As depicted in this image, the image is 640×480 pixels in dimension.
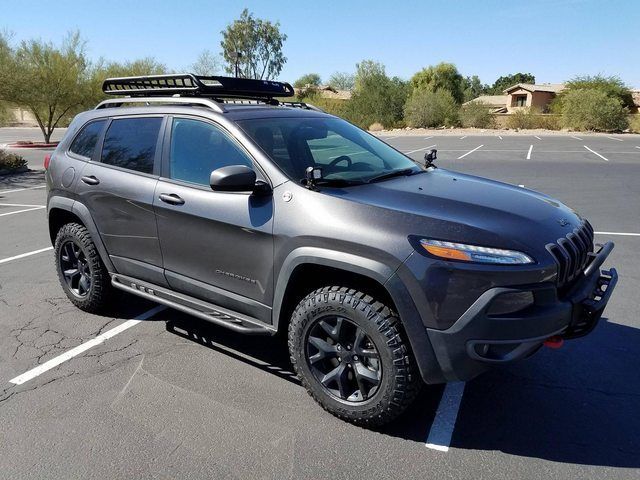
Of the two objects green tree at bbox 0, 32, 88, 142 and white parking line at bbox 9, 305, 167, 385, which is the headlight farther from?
green tree at bbox 0, 32, 88, 142

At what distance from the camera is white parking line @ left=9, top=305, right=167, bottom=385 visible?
3.58 meters

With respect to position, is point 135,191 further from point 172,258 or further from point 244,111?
point 244,111

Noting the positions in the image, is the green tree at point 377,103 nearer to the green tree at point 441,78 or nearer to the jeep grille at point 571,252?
the green tree at point 441,78

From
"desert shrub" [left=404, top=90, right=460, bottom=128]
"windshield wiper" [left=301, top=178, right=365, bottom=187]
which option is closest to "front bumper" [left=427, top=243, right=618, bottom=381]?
"windshield wiper" [left=301, top=178, right=365, bottom=187]

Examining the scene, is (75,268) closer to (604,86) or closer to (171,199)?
(171,199)

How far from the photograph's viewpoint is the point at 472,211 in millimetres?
2854

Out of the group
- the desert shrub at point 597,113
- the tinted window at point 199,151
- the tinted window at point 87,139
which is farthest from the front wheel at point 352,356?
the desert shrub at point 597,113

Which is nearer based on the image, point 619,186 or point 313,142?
point 313,142

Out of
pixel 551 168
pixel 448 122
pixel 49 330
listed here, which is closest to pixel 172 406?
pixel 49 330

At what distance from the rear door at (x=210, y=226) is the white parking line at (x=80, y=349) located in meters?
0.90

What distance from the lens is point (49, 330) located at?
432 centimetres

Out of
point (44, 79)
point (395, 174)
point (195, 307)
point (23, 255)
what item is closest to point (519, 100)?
point (44, 79)

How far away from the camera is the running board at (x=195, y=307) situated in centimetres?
329

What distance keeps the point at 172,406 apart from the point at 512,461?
6.48 ft
